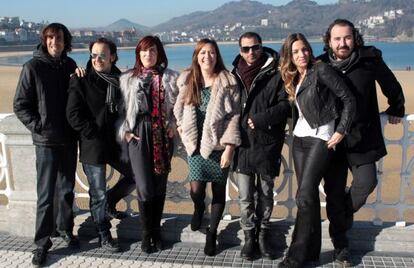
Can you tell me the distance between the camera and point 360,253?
4246 mm

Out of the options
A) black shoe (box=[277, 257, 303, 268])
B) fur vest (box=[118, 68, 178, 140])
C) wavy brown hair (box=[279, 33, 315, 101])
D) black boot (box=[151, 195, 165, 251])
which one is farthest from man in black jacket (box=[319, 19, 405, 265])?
black boot (box=[151, 195, 165, 251])

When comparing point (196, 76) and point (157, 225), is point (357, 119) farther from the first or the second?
point (157, 225)

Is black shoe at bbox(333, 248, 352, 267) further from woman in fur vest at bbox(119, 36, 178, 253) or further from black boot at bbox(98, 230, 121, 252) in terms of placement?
black boot at bbox(98, 230, 121, 252)

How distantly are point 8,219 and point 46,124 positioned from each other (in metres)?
1.41

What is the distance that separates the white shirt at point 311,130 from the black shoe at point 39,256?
2.57 metres

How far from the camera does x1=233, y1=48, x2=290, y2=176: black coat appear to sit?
12.7ft

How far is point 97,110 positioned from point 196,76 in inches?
37.4

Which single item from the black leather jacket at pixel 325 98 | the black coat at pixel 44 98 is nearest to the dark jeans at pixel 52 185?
the black coat at pixel 44 98

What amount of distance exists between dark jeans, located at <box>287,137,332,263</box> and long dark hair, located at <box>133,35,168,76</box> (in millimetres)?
1383

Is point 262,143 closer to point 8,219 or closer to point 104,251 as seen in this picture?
point 104,251

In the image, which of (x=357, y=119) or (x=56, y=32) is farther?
(x=56, y=32)

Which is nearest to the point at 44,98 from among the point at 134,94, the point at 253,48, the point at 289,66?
the point at 134,94

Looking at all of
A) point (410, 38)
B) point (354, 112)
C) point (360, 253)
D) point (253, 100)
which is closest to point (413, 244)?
point (360, 253)

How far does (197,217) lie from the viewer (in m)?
4.48
